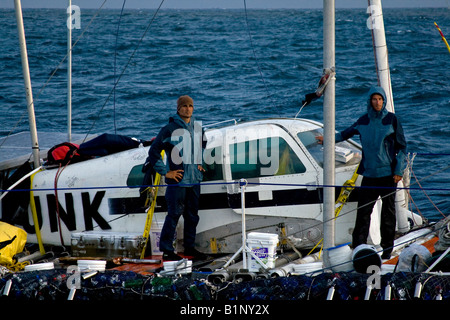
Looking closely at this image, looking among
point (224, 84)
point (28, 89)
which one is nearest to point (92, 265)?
point (28, 89)

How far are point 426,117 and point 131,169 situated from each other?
14.6 m

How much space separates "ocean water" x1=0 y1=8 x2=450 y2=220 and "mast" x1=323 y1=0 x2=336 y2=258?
4.57 metres

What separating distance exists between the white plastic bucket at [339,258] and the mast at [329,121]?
0.09 meters

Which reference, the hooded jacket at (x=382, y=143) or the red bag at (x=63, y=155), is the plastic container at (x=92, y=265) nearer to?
the red bag at (x=63, y=155)

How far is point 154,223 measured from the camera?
8.48m

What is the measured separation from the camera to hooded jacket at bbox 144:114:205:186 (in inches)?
309

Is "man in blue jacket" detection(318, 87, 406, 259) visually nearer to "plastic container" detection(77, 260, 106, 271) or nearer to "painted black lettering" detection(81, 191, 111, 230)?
"plastic container" detection(77, 260, 106, 271)

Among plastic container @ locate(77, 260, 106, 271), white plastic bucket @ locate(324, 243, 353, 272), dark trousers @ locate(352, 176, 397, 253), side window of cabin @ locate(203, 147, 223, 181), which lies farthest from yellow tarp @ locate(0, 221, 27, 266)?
dark trousers @ locate(352, 176, 397, 253)

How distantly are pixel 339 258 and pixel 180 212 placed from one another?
2.08 m

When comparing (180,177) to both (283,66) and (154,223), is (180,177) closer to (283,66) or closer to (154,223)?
(154,223)

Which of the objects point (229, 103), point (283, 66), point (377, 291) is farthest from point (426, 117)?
point (377, 291)

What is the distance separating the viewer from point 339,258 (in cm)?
693

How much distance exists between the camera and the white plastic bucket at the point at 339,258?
687 centimetres

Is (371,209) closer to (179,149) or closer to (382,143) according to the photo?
(382,143)
